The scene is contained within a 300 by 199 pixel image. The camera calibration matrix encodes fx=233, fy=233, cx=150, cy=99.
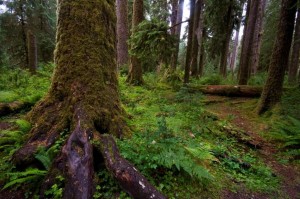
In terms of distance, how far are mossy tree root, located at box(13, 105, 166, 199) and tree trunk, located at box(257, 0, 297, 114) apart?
5938 mm

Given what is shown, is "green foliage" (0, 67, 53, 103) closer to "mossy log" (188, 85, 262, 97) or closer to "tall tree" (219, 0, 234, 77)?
"mossy log" (188, 85, 262, 97)

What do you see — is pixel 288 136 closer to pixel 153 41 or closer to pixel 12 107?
pixel 153 41

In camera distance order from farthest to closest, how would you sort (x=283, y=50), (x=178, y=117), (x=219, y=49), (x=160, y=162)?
(x=219, y=49) → (x=283, y=50) → (x=178, y=117) → (x=160, y=162)

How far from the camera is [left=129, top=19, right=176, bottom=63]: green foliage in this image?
9125mm

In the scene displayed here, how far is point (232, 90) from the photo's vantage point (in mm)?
10055

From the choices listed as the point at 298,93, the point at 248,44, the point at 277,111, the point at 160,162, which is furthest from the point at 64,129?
the point at 248,44

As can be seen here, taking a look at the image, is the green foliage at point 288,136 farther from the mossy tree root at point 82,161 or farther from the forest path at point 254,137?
the mossy tree root at point 82,161

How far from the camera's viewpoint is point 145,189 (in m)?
2.96

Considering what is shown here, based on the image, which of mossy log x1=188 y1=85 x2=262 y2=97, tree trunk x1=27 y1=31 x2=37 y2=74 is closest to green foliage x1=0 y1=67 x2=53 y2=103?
tree trunk x1=27 y1=31 x2=37 y2=74

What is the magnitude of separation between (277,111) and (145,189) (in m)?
5.89

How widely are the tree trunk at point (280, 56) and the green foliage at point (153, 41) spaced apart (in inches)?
146

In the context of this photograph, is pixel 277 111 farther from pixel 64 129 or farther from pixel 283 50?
pixel 64 129

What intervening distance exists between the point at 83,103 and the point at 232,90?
25.1 ft

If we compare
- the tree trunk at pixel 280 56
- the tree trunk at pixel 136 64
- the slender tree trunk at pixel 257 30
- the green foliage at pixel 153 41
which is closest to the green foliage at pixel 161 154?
the tree trunk at pixel 280 56
